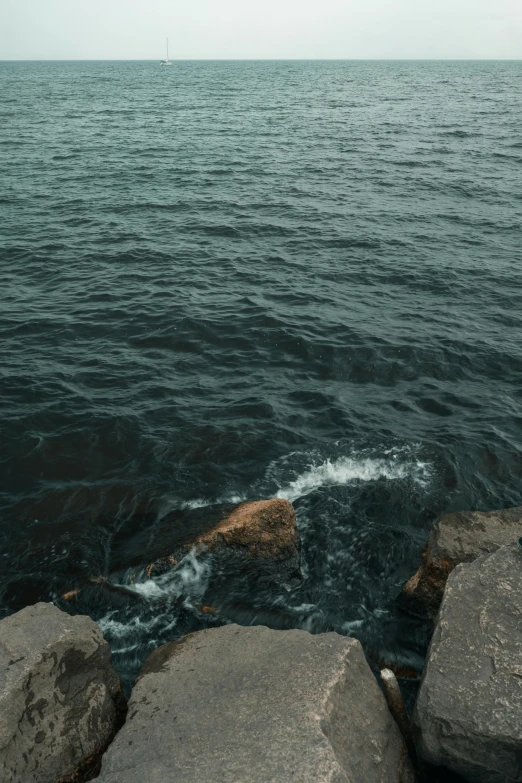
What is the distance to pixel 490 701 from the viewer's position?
20.3 feet

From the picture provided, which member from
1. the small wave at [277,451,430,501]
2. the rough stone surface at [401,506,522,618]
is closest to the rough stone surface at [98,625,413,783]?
the rough stone surface at [401,506,522,618]

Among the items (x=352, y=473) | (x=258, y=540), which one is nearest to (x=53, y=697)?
(x=258, y=540)

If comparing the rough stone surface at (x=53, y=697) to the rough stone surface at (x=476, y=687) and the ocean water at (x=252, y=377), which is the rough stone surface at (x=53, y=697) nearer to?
the ocean water at (x=252, y=377)

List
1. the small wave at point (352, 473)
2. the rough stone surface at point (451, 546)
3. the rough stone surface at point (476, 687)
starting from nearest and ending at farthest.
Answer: the rough stone surface at point (476, 687) → the rough stone surface at point (451, 546) → the small wave at point (352, 473)

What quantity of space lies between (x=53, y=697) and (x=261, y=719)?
244cm

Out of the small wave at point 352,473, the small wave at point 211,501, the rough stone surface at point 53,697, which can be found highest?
the rough stone surface at point 53,697

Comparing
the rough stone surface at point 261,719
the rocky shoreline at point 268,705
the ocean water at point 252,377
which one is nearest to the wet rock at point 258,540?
the ocean water at point 252,377

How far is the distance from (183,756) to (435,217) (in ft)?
89.9

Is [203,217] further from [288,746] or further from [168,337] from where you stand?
[288,746]

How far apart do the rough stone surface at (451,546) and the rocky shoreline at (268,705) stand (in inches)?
48.1

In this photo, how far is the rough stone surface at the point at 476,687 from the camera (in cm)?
601

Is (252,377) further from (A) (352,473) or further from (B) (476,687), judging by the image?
(B) (476,687)

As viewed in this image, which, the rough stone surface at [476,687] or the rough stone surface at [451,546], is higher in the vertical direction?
the rough stone surface at [476,687]

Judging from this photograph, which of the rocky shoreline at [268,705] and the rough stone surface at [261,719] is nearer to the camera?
the rough stone surface at [261,719]
